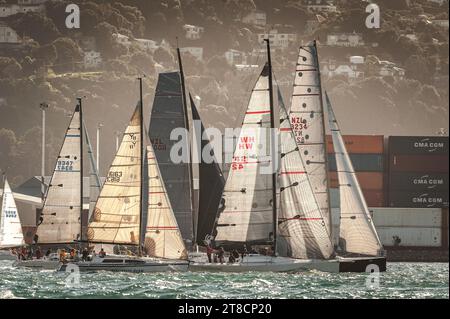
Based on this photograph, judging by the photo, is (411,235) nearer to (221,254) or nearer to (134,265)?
(221,254)

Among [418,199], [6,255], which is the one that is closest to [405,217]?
[418,199]

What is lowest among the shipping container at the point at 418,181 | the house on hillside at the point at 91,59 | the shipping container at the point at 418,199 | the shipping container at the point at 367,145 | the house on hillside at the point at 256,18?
the shipping container at the point at 418,199

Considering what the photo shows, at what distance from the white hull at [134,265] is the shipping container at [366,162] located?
33.5m

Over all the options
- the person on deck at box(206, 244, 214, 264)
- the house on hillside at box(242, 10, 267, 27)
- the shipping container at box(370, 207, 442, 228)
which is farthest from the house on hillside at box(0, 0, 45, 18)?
the person on deck at box(206, 244, 214, 264)

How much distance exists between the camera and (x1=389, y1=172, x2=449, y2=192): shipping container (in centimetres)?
7581

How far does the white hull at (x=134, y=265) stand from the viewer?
44.3 metres

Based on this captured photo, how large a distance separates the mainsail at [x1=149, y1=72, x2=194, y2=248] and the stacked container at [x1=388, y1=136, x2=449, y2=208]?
31588mm

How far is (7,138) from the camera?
433 feet

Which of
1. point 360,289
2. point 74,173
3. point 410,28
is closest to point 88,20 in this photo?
point 410,28

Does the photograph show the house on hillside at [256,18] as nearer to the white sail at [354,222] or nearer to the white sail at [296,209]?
the white sail at [354,222]

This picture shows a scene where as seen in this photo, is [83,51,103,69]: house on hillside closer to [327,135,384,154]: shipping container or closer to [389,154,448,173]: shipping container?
[327,135,384,154]: shipping container

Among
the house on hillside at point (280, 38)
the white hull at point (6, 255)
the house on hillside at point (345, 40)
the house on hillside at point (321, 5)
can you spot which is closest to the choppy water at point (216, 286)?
the white hull at point (6, 255)

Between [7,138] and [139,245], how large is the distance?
89.3 m
